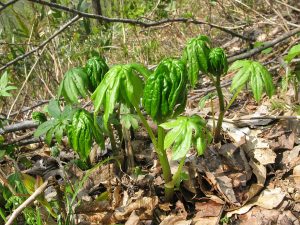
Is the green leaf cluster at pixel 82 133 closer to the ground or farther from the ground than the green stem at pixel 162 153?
farther from the ground

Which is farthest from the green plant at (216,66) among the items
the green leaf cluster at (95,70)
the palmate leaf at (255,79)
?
the green leaf cluster at (95,70)

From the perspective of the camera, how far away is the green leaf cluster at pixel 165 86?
130 cm

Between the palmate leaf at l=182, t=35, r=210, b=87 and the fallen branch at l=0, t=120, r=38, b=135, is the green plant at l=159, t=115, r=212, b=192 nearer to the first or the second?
the palmate leaf at l=182, t=35, r=210, b=87

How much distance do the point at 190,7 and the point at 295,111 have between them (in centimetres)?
317

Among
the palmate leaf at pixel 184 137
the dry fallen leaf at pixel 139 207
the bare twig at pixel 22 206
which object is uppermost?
the palmate leaf at pixel 184 137

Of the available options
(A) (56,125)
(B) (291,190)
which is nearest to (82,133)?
(A) (56,125)

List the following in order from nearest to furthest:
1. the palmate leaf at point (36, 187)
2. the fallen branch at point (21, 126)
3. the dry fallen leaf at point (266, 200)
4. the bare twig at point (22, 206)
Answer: the bare twig at point (22, 206), the palmate leaf at point (36, 187), the dry fallen leaf at point (266, 200), the fallen branch at point (21, 126)

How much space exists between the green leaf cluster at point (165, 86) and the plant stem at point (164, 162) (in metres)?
0.14

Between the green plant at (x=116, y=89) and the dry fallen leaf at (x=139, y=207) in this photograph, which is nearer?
the green plant at (x=116, y=89)

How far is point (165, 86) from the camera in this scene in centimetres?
130

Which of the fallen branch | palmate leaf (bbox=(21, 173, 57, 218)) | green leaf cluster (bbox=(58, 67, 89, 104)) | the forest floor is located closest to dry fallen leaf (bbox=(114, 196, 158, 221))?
the forest floor

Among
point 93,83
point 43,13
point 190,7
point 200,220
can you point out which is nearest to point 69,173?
point 93,83

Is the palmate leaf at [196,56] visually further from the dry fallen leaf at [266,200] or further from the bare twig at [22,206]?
the bare twig at [22,206]

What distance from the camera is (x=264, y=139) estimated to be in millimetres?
1875
